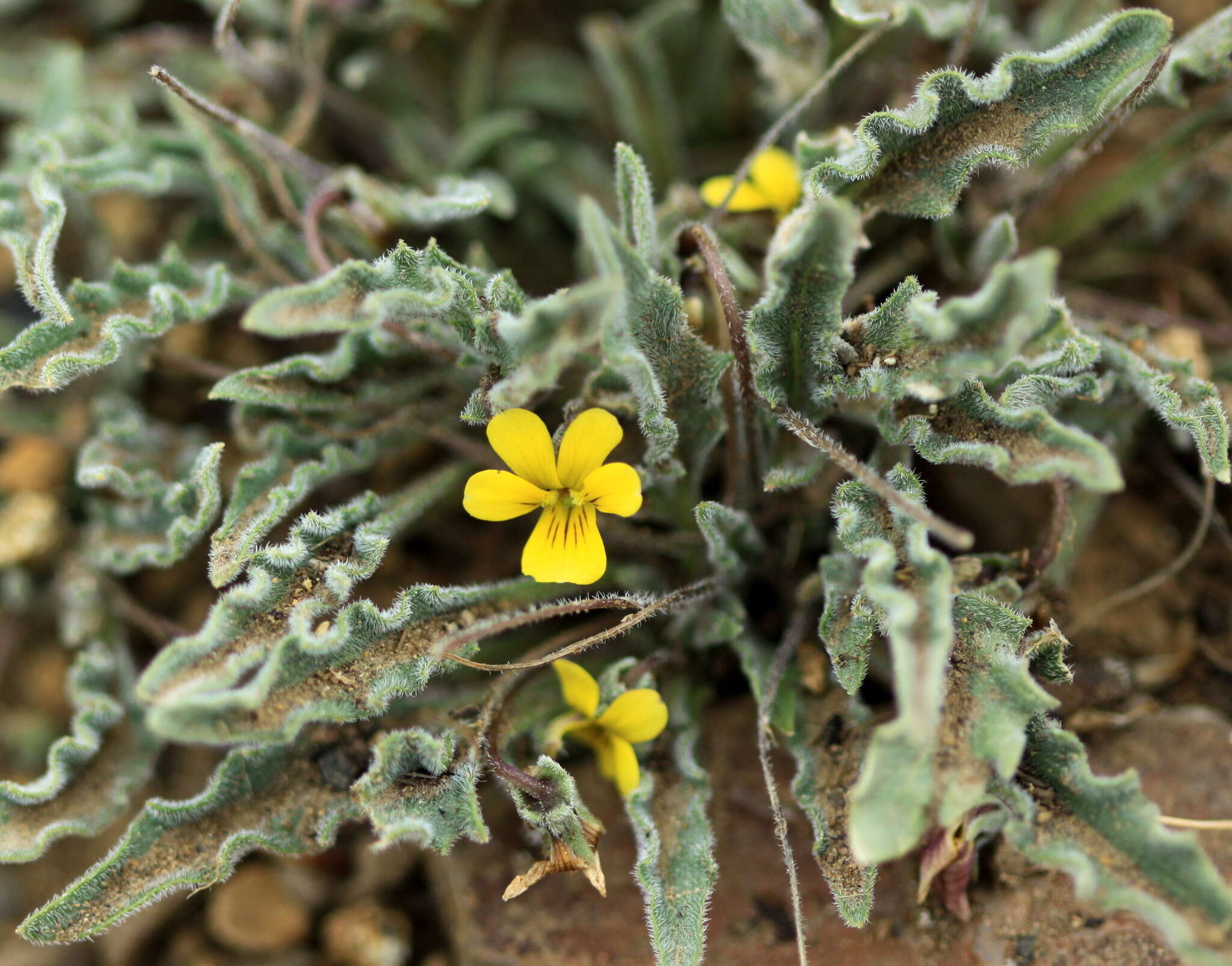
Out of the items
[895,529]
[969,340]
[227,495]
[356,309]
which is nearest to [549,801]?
[895,529]

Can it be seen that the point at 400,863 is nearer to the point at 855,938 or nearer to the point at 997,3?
the point at 855,938

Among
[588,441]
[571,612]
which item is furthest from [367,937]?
[588,441]

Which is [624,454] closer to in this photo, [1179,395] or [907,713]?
[907,713]

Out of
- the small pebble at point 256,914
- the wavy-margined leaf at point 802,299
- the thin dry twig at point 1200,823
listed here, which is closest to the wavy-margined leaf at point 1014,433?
the wavy-margined leaf at point 802,299

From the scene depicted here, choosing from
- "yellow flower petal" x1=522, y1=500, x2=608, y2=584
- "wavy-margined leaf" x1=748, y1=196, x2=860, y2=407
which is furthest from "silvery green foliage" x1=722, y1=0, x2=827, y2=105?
"yellow flower petal" x1=522, y1=500, x2=608, y2=584

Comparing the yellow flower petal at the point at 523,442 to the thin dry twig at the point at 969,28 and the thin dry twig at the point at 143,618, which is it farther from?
the thin dry twig at the point at 969,28

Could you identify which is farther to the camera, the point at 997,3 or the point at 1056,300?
the point at 997,3
